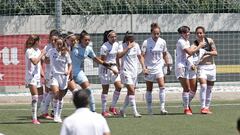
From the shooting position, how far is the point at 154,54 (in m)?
19.1

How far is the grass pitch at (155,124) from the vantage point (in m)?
15.8

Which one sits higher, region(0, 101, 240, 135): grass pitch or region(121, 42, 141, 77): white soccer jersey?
region(121, 42, 141, 77): white soccer jersey

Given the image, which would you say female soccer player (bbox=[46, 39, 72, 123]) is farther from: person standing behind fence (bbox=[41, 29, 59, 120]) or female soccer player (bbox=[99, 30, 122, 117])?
female soccer player (bbox=[99, 30, 122, 117])

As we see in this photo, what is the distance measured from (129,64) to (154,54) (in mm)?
619

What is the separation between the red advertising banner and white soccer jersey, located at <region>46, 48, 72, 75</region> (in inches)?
285

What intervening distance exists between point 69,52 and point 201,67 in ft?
10.5

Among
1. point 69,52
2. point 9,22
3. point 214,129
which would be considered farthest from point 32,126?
point 9,22

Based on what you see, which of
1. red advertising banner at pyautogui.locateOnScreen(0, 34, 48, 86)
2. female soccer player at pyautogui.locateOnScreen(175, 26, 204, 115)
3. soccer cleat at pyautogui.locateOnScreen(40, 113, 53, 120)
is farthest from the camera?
red advertising banner at pyautogui.locateOnScreen(0, 34, 48, 86)

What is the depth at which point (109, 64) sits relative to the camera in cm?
1844

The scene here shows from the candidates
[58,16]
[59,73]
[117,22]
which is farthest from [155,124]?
[117,22]

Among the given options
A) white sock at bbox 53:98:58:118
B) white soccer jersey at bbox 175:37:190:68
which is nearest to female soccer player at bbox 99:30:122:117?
white soccer jersey at bbox 175:37:190:68

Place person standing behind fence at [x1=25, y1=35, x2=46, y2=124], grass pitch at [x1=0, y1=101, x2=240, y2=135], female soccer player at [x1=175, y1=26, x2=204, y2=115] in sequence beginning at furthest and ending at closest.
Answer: female soccer player at [x1=175, y1=26, x2=204, y2=115] < person standing behind fence at [x1=25, y1=35, x2=46, y2=124] < grass pitch at [x1=0, y1=101, x2=240, y2=135]

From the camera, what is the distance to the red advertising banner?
25.0m

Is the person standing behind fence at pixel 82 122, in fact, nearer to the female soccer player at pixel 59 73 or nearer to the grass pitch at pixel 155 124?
the grass pitch at pixel 155 124
